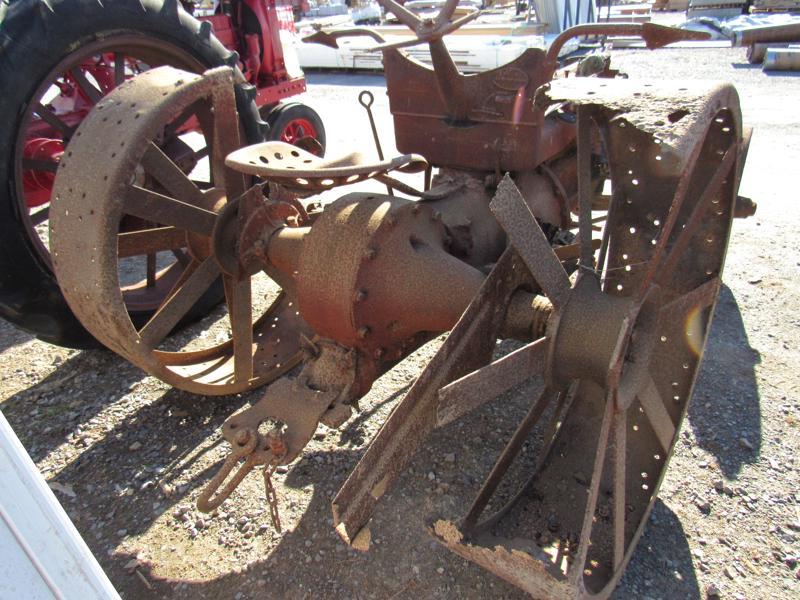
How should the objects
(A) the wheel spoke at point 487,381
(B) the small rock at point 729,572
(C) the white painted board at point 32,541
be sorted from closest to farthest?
1. (C) the white painted board at point 32,541
2. (A) the wheel spoke at point 487,381
3. (B) the small rock at point 729,572

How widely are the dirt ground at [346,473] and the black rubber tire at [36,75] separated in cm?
47

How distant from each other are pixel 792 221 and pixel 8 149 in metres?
4.83

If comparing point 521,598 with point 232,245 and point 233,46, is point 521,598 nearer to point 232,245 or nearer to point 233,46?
point 232,245

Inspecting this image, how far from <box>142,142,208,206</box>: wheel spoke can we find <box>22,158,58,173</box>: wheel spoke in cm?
76

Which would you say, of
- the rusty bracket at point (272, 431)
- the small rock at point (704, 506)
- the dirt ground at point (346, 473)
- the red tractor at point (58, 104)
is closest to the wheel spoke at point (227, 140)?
the red tractor at point (58, 104)

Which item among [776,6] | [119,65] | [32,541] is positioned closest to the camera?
[32,541]

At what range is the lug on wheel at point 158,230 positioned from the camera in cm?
190

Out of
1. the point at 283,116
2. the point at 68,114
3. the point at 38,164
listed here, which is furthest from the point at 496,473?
the point at 283,116

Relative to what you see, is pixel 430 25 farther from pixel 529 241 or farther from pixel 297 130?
pixel 297 130

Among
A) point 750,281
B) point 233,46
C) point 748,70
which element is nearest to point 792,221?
point 750,281

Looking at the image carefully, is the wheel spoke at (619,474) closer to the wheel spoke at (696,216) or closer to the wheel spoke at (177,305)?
the wheel spoke at (696,216)

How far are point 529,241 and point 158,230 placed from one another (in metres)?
1.60

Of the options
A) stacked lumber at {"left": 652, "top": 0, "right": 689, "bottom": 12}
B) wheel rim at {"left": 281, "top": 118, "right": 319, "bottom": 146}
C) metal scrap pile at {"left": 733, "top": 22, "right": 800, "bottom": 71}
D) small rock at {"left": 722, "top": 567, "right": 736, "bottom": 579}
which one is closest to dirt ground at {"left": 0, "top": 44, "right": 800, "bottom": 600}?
small rock at {"left": 722, "top": 567, "right": 736, "bottom": 579}

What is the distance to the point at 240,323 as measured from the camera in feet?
8.41
